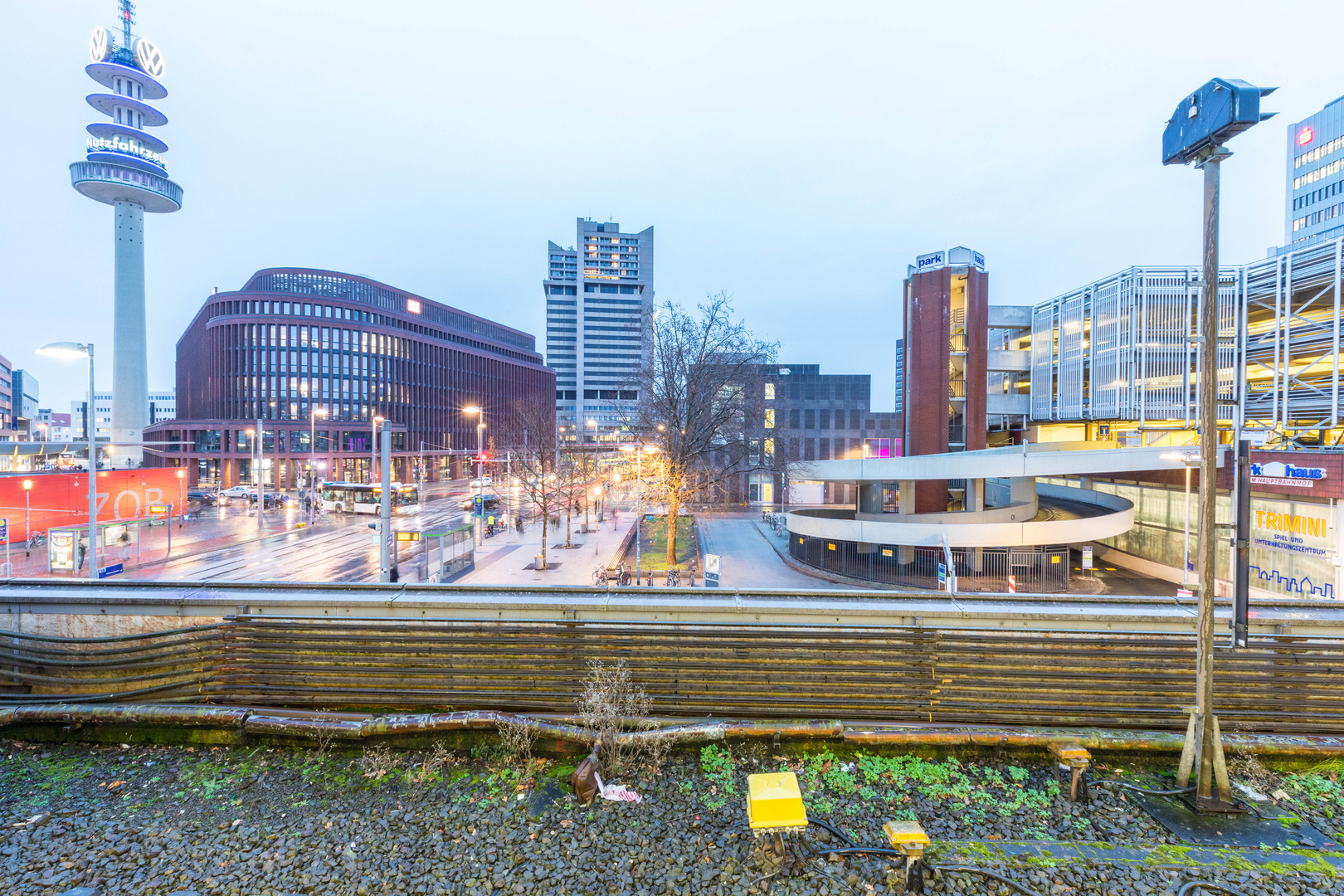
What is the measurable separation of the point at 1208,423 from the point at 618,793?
6.68 metres

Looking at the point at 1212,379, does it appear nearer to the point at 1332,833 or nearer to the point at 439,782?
the point at 1332,833

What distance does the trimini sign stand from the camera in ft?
55.7

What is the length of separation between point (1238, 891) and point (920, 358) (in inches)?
1007

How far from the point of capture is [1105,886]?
415 cm

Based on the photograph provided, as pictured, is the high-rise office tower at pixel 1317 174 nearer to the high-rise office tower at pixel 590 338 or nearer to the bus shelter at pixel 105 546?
the bus shelter at pixel 105 546

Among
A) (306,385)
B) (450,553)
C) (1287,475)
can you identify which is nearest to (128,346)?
(306,385)

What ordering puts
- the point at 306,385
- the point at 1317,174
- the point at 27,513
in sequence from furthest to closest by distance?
the point at 306,385 < the point at 1317,174 < the point at 27,513

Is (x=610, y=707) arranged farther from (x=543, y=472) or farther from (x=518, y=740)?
(x=543, y=472)

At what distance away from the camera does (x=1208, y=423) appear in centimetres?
509

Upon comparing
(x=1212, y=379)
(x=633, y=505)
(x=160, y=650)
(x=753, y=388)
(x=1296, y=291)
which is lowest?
(x=633, y=505)

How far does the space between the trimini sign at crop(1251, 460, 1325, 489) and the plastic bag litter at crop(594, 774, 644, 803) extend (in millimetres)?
23727

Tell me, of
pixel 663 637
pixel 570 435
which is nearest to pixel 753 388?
pixel 663 637

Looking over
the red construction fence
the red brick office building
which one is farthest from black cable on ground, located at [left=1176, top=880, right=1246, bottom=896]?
the red brick office building

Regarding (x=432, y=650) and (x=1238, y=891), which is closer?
(x=1238, y=891)
